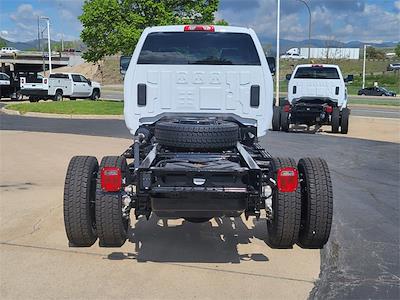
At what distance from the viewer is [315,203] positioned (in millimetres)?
4574

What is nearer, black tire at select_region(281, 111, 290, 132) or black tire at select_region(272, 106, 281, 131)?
black tire at select_region(281, 111, 290, 132)

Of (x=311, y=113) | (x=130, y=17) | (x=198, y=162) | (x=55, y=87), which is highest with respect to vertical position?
(x=130, y=17)

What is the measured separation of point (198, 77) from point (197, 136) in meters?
1.44

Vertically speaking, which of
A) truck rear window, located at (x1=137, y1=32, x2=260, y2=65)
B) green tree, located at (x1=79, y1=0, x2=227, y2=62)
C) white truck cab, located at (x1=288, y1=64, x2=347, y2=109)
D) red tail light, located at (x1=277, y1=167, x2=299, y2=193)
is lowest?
red tail light, located at (x1=277, y1=167, x2=299, y2=193)

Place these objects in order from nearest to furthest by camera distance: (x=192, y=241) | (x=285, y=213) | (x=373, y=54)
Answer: (x=285, y=213)
(x=192, y=241)
(x=373, y=54)

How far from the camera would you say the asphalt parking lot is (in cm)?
423

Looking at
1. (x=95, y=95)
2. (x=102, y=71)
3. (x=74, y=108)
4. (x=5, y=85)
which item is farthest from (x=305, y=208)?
(x=102, y=71)

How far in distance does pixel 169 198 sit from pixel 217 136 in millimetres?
1038

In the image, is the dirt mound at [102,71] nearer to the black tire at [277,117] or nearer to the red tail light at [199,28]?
the black tire at [277,117]

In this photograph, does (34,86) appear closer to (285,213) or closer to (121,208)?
(121,208)

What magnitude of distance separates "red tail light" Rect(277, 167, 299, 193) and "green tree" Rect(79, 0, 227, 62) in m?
20.3

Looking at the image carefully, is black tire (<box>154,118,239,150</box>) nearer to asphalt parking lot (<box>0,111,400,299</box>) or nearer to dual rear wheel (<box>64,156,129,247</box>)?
dual rear wheel (<box>64,156,129,247</box>)

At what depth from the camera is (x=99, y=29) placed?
81.9ft

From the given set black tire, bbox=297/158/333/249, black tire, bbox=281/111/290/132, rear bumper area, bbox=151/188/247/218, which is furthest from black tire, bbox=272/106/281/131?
rear bumper area, bbox=151/188/247/218
